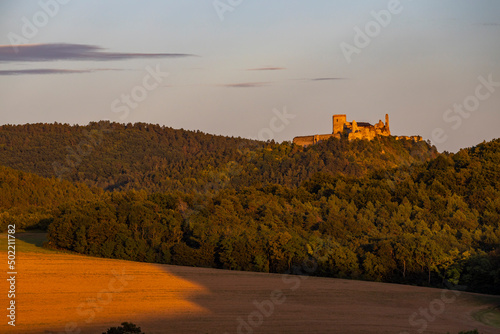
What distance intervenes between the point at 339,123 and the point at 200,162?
32617mm

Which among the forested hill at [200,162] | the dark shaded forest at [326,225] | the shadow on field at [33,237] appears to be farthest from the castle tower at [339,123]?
the shadow on field at [33,237]

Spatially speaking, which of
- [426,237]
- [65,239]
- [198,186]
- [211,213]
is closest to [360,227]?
[426,237]

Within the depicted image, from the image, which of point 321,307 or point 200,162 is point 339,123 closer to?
point 200,162

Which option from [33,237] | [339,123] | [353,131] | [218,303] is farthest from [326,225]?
[339,123]

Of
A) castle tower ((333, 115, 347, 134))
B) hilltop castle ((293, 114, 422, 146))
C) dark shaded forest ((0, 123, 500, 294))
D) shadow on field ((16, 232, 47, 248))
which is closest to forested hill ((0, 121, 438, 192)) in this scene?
hilltop castle ((293, 114, 422, 146))

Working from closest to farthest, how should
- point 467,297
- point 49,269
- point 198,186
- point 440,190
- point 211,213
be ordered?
point 467,297 → point 49,269 → point 211,213 → point 440,190 → point 198,186

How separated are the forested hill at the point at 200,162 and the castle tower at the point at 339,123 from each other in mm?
6777

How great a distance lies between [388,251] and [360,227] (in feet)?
33.4

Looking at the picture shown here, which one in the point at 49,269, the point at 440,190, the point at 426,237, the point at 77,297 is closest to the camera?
the point at 77,297

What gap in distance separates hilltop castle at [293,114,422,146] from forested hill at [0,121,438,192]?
275cm

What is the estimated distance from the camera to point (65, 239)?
5853cm

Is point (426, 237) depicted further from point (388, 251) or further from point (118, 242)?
point (118, 242)

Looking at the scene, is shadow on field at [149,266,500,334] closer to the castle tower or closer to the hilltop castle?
the hilltop castle

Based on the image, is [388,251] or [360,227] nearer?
[388,251]
